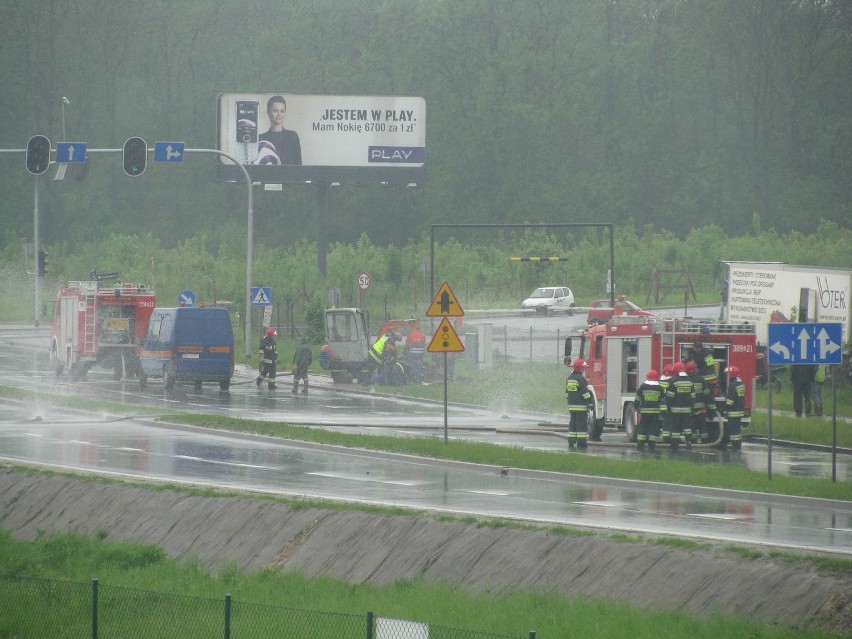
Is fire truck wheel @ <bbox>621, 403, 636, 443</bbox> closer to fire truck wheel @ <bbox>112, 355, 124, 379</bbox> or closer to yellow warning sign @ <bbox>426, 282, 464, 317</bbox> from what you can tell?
yellow warning sign @ <bbox>426, 282, 464, 317</bbox>

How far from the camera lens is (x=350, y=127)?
67.1m

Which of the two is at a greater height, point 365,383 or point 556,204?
point 556,204

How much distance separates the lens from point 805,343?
71.3 feet

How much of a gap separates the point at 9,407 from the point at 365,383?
13.8 meters

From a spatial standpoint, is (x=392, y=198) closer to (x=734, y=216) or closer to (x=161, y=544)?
(x=734, y=216)

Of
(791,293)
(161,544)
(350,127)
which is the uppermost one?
(350,127)

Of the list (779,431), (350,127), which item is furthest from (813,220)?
(779,431)

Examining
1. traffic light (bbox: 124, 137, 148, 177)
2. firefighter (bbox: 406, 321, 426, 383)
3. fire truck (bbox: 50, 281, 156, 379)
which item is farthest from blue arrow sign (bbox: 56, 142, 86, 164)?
firefighter (bbox: 406, 321, 426, 383)

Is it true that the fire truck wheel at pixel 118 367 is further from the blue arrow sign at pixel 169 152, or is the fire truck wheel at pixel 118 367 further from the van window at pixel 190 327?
the blue arrow sign at pixel 169 152

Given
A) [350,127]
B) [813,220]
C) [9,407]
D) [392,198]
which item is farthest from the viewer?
[392,198]

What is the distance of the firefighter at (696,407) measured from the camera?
2753cm

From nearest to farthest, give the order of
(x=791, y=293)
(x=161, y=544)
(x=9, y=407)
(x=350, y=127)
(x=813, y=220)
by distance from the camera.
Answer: (x=161, y=544) → (x=9, y=407) → (x=791, y=293) → (x=350, y=127) → (x=813, y=220)

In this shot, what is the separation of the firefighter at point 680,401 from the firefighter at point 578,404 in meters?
1.64

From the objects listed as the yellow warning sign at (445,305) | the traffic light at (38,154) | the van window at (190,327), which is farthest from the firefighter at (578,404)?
the van window at (190,327)
